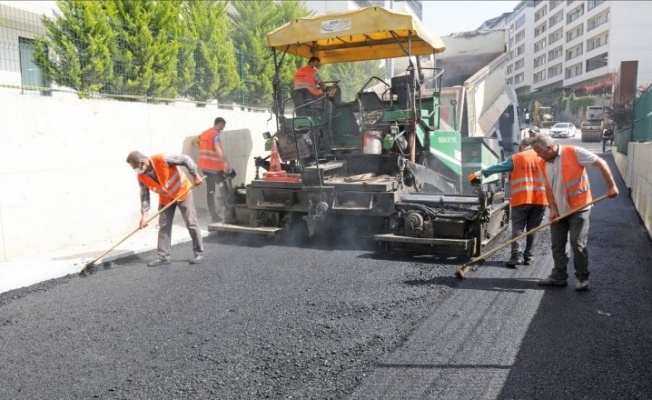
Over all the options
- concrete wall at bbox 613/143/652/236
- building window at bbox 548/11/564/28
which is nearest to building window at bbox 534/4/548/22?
building window at bbox 548/11/564/28

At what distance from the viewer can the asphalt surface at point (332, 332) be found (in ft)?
9.41

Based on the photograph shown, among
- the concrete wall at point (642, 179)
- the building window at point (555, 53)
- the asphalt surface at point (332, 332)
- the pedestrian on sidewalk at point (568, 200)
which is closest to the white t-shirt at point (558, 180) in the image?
the pedestrian on sidewalk at point (568, 200)

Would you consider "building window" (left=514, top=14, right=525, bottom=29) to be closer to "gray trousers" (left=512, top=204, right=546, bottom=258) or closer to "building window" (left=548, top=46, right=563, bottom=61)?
"building window" (left=548, top=46, right=563, bottom=61)

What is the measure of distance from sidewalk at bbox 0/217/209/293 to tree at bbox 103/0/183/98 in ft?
9.28

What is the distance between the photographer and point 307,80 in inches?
255

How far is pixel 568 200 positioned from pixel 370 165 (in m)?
2.43

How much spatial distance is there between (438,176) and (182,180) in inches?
121

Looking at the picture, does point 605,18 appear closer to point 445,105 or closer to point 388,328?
point 445,105

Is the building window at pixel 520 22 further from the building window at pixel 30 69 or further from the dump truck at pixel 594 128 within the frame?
the building window at pixel 30 69

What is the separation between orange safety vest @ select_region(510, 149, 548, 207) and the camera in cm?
521

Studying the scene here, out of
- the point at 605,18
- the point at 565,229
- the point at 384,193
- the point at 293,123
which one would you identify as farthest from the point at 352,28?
the point at 605,18

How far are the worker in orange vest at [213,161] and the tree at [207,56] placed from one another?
266cm

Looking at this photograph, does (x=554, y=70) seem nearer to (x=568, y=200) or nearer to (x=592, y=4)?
(x=592, y=4)

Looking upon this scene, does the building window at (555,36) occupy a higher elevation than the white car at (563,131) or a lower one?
higher
